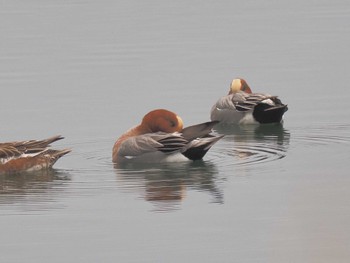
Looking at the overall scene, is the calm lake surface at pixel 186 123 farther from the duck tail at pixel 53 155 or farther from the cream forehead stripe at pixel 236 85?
the cream forehead stripe at pixel 236 85

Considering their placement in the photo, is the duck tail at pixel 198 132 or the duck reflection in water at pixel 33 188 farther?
the duck tail at pixel 198 132

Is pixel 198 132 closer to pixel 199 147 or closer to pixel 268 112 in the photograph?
pixel 199 147

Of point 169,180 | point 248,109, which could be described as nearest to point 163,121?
point 169,180

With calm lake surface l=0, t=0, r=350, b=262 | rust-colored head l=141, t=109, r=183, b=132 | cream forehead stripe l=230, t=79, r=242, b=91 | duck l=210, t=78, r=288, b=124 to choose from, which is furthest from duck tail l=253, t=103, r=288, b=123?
rust-colored head l=141, t=109, r=183, b=132

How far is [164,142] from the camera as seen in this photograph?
18.3 metres

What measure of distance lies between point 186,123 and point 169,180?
16.7ft

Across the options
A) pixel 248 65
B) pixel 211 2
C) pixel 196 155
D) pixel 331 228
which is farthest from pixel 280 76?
pixel 211 2

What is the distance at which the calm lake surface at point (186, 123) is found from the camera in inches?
512

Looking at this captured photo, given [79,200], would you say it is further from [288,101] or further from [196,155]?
[288,101]

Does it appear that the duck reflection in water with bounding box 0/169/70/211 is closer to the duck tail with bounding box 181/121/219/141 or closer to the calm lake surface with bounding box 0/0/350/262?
the calm lake surface with bounding box 0/0/350/262

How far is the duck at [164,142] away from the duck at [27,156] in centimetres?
87

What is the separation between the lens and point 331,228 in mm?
12750

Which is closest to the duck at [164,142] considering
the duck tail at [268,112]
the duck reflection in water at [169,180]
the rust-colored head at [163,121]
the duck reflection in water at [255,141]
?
the rust-colored head at [163,121]

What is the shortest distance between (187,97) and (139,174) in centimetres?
720
